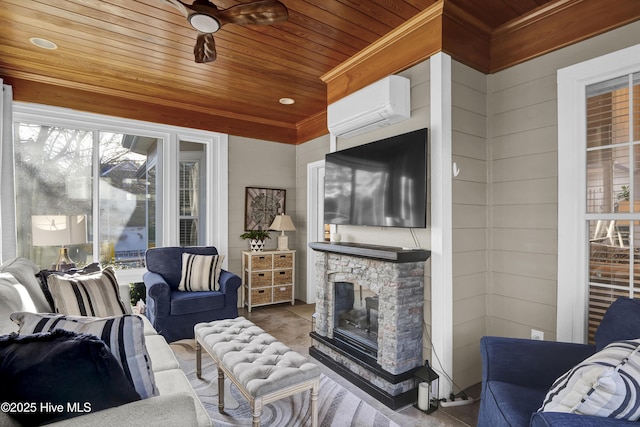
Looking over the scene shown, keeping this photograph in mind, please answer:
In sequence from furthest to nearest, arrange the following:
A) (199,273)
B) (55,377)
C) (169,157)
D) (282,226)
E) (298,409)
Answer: (282,226) → (169,157) → (199,273) → (298,409) → (55,377)

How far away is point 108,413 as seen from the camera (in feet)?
3.30

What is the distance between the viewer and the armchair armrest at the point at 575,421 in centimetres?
105

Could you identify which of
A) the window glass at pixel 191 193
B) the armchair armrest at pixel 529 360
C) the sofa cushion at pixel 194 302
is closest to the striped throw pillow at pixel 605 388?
the armchair armrest at pixel 529 360

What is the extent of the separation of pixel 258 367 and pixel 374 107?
1.98 meters

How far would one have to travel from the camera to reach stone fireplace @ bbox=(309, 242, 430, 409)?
7.49 feet

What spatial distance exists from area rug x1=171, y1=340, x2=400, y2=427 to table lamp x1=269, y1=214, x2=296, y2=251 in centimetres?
233

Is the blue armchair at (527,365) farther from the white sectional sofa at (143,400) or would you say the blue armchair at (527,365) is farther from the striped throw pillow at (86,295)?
the striped throw pillow at (86,295)

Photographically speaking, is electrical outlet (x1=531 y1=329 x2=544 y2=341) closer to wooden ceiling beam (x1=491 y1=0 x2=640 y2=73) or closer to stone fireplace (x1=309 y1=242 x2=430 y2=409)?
stone fireplace (x1=309 y1=242 x2=430 y2=409)

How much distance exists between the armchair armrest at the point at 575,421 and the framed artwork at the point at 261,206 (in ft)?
13.2

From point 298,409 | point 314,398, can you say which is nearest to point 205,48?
point 314,398

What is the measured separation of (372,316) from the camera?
8.72ft

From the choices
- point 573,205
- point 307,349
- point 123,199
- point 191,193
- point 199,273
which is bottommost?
point 307,349

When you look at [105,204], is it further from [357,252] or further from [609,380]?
[609,380]

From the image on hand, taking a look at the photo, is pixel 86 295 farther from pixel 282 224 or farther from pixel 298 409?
pixel 282 224
